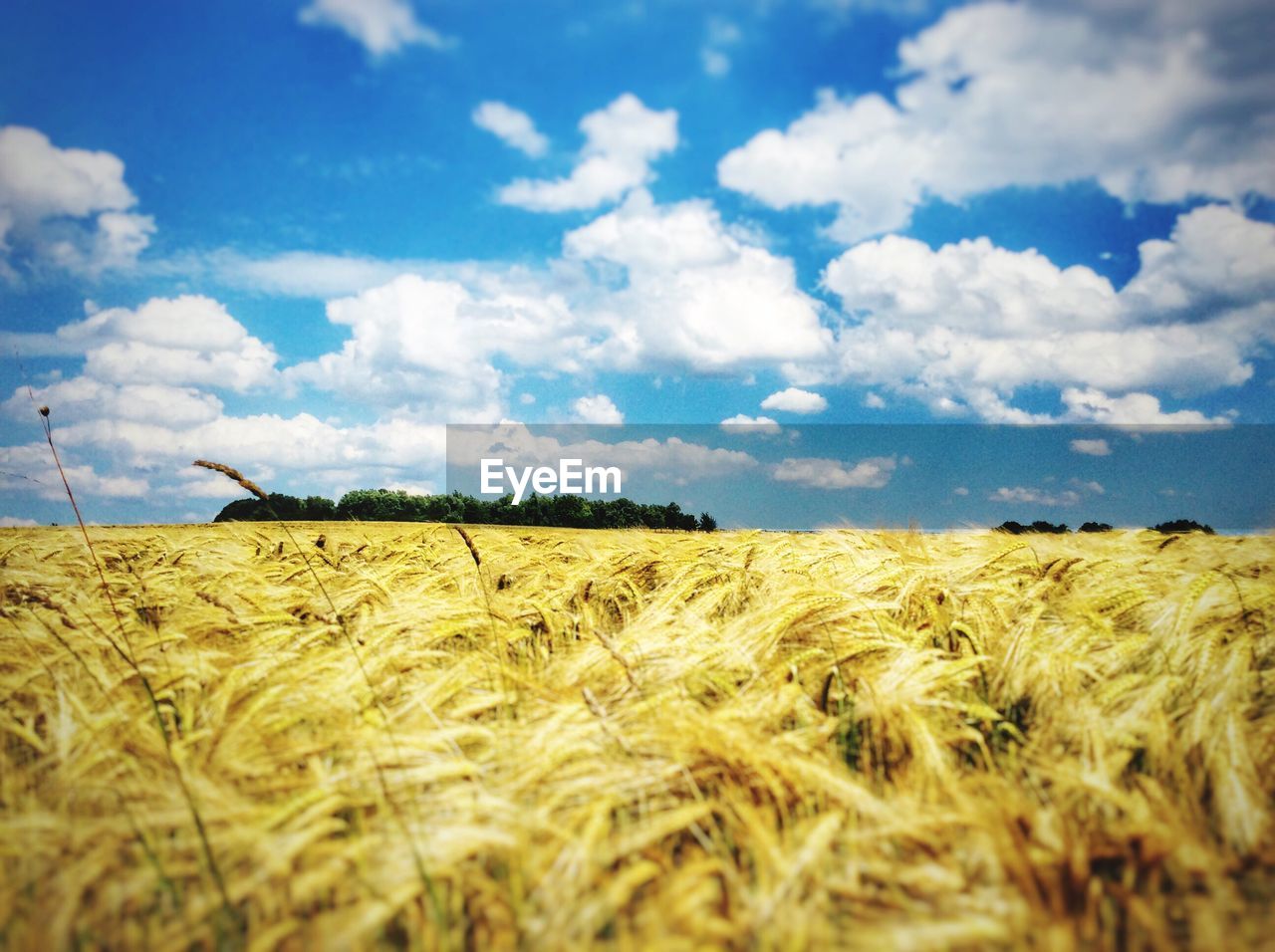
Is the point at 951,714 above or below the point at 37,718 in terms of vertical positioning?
above

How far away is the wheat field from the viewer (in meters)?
1.03

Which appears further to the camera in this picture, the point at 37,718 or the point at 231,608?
the point at 231,608

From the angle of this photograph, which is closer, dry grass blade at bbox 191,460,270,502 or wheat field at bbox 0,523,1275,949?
wheat field at bbox 0,523,1275,949

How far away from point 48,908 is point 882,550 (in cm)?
414

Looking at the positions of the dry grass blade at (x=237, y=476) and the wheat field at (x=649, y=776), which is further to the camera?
the dry grass blade at (x=237, y=476)

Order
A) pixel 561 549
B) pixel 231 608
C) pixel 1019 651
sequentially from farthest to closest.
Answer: pixel 561 549 < pixel 231 608 < pixel 1019 651

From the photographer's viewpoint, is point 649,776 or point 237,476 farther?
point 237,476

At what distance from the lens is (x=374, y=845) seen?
1163 millimetres

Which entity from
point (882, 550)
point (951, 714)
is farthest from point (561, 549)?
point (951, 714)

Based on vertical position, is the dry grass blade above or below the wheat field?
above

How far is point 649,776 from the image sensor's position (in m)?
1.36

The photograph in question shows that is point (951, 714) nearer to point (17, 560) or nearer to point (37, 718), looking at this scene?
point (37, 718)

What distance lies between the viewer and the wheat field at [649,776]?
103 centimetres

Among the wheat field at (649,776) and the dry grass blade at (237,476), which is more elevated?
the dry grass blade at (237,476)
